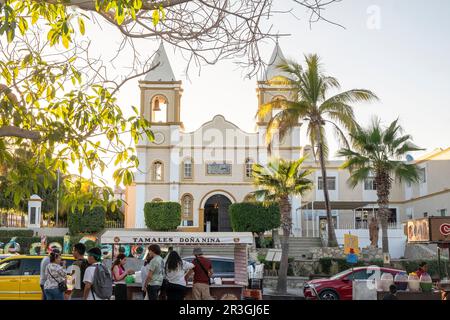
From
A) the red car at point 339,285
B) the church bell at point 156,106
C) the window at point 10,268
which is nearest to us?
the window at point 10,268

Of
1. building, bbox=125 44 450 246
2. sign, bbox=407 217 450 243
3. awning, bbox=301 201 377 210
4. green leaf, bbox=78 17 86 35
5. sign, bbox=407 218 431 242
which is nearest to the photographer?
green leaf, bbox=78 17 86 35

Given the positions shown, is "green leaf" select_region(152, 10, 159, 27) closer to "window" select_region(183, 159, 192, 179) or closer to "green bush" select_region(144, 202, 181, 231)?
"green bush" select_region(144, 202, 181, 231)

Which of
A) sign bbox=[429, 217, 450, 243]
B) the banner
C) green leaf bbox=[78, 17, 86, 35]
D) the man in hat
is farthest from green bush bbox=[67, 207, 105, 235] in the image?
green leaf bbox=[78, 17, 86, 35]

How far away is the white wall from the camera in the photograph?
4075 centimetres

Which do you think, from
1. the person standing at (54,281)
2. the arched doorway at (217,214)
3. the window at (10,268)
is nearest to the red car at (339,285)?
the window at (10,268)

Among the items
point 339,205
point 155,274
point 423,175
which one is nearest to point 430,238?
point 155,274

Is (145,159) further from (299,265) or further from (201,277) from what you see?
(201,277)

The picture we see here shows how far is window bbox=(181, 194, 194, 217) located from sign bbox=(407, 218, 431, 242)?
27.5 metres

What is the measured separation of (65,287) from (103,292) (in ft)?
6.62

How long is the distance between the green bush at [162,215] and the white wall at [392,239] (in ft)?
36.4

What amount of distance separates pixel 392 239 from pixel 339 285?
2050cm

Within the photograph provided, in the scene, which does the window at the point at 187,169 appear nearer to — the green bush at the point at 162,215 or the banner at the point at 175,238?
the green bush at the point at 162,215

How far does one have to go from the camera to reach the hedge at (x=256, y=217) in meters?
41.0

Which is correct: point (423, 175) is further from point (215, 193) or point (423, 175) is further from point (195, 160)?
point (195, 160)
